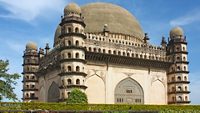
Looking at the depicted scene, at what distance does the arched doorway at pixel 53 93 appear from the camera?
1859 inches

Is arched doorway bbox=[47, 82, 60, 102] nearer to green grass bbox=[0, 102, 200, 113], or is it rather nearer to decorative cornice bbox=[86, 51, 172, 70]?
decorative cornice bbox=[86, 51, 172, 70]

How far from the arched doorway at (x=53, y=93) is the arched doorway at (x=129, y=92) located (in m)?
8.05

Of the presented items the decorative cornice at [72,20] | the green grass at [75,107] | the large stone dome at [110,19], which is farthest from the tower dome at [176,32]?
the green grass at [75,107]

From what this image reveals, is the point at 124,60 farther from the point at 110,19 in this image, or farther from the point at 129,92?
the point at 110,19

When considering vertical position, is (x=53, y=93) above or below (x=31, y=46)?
below

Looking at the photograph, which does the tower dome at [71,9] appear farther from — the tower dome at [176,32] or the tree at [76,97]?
the tower dome at [176,32]

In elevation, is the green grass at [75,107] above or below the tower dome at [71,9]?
below

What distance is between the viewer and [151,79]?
49844 mm

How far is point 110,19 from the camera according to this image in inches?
2060

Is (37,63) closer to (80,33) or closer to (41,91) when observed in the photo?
(41,91)

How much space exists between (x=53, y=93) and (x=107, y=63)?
9085 mm

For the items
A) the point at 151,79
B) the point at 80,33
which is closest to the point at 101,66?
the point at 80,33

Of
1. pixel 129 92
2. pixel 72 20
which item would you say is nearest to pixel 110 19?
pixel 72 20

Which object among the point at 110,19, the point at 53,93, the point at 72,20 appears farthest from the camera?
the point at 110,19
